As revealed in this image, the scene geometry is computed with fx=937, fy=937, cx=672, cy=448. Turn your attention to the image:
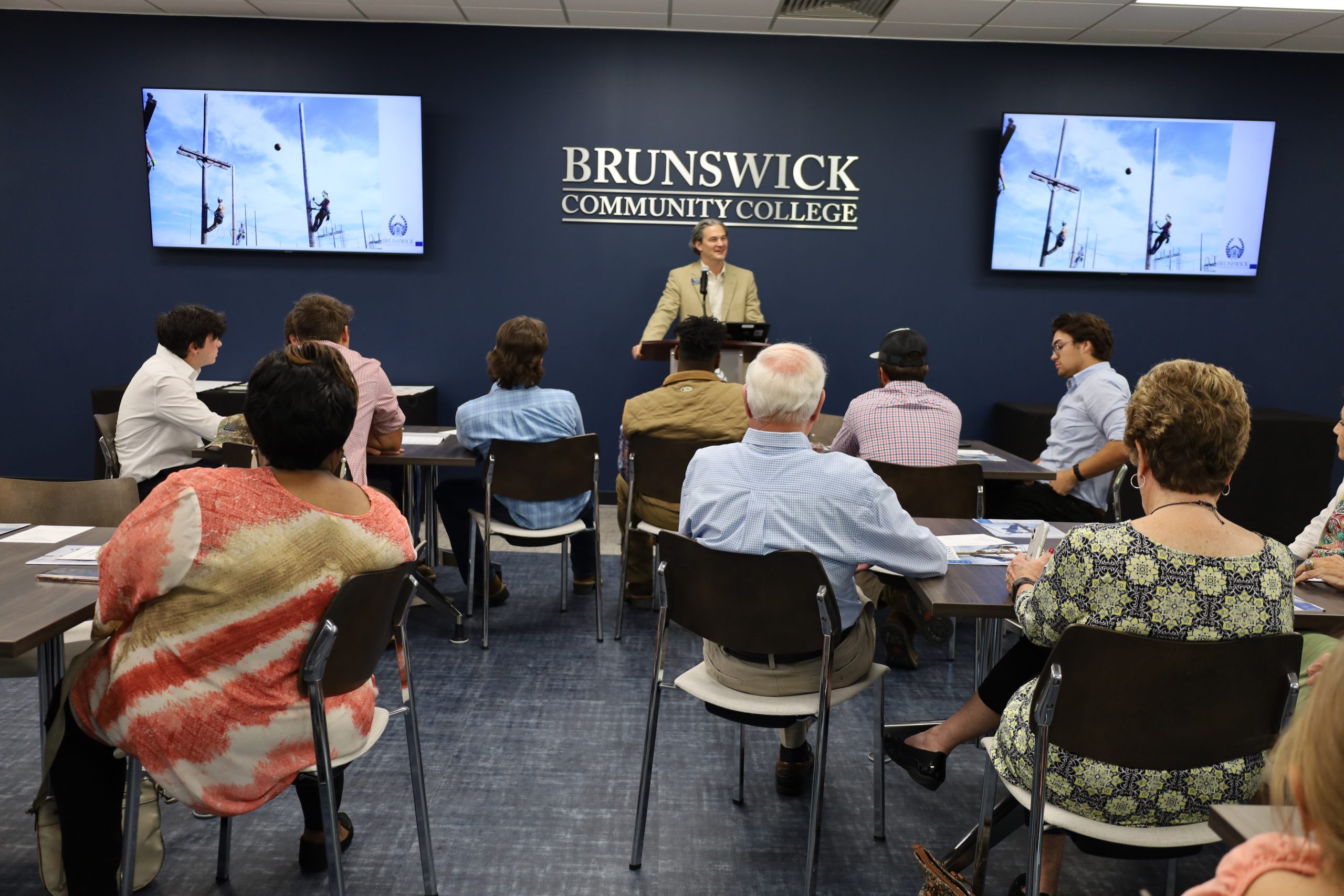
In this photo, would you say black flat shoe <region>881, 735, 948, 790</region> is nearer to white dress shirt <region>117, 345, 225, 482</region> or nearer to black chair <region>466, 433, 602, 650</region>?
black chair <region>466, 433, 602, 650</region>

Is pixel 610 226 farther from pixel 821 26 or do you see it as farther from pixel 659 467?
pixel 659 467

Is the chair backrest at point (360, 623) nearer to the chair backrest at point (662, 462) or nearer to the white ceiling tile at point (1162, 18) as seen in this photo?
the chair backrest at point (662, 462)

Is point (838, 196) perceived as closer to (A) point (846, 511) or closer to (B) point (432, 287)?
(B) point (432, 287)

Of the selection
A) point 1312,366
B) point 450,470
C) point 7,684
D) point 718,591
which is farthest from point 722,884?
point 1312,366

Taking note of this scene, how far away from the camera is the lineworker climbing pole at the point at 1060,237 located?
5.83 metres

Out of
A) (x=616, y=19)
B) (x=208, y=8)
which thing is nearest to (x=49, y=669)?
(x=616, y=19)

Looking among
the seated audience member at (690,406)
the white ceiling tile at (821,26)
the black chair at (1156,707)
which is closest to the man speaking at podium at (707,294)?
the white ceiling tile at (821,26)

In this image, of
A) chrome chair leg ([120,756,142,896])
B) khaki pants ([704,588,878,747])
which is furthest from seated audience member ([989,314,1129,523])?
chrome chair leg ([120,756,142,896])

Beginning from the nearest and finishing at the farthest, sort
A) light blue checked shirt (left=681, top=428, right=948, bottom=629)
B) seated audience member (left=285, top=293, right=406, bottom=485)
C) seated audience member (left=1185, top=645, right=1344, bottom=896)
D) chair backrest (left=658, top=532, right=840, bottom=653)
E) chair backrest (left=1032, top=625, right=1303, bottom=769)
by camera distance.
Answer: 1. seated audience member (left=1185, top=645, right=1344, bottom=896)
2. chair backrest (left=1032, top=625, right=1303, bottom=769)
3. chair backrest (left=658, top=532, right=840, bottom=653)
4. light blue checked shirt (left=681, top=428, right=948, bottom=629)
5. seated audience member (left=285, top=293, right=406, bottom=485)

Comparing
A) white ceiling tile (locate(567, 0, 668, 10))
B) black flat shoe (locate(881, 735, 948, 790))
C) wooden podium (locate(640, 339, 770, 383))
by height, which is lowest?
black flat shoe (locate(881, 735, 948, 790))

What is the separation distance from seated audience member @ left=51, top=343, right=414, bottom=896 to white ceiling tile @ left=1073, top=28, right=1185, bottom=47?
5.38 metres

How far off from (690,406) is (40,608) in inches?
92.3

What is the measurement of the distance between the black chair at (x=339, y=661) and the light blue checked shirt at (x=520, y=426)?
1.76 meters

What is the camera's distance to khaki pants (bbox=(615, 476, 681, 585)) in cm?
371
